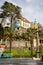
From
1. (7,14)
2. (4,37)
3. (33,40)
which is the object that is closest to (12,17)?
(7,14)

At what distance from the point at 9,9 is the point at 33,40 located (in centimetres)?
1599

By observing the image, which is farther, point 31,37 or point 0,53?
point 31,37

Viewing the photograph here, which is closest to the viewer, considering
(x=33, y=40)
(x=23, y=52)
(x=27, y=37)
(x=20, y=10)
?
(x=23, y=52)

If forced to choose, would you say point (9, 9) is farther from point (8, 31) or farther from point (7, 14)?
point (8, 31)

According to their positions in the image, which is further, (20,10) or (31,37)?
(31,37)

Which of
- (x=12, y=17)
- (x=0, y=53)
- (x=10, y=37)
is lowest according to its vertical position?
(x=0, y=53)

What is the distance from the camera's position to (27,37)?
256 ft

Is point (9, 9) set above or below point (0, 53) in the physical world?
above

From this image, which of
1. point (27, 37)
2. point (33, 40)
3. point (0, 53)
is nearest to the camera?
point (0, 53)

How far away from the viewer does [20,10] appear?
7219 centimetres

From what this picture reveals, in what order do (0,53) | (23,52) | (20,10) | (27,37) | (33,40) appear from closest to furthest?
(0,53)
(23,52)
(20,10)
(27,37)
(33,40)

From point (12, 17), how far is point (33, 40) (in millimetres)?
13297

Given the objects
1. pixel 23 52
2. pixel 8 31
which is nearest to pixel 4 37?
pixel 8 31

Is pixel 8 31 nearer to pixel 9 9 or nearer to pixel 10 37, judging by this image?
pixel 10 37
